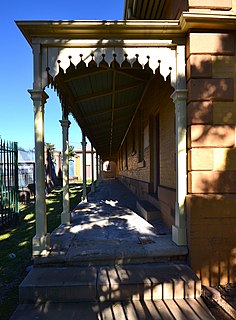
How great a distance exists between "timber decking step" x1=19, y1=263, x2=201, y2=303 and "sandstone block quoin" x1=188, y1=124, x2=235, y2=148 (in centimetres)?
177

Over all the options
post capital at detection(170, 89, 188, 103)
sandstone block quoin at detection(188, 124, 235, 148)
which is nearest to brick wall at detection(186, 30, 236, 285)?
sandstone block quoin at detection(188, 124, 235, 148)

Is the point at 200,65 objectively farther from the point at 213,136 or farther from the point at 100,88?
the point at 100,88

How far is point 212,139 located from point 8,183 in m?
5.94

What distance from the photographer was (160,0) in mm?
4895

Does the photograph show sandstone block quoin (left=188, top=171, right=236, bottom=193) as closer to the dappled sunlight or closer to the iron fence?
the dappled sunlight

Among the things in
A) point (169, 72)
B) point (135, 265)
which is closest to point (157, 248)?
point (135, 265)

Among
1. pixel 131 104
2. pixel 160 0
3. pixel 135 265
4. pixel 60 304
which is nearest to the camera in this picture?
pixel 60 304

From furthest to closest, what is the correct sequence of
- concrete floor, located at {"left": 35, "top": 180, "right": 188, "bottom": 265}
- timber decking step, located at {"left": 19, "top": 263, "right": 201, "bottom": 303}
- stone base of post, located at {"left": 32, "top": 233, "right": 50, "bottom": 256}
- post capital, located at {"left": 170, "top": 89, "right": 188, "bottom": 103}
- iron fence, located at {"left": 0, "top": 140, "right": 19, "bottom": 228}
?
iron fence, located at {"left": 0, "top": 140, "right": 19, "bottom": 228} < post capital, located at {"left": 170, "top": 89, "right": 188, "bottom": 103} < stone base of post, located at {"left": 32, "top": 233, "right": 50, "bottom": 256} < concrete floor, located at {"left": 35, "top": 180, "right": 188, "bottom": 265} < timber decking step, located at {"left": 19, "top": 263, "right": 201, "bottom": 303}

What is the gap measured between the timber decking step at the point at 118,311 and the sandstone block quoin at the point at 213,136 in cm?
201

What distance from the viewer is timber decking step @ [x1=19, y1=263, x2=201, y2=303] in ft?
9.12

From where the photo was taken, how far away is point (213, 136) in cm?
335

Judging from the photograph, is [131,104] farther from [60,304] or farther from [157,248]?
[60,304]

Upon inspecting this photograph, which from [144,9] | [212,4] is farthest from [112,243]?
[144,9]

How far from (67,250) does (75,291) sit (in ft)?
2.50
